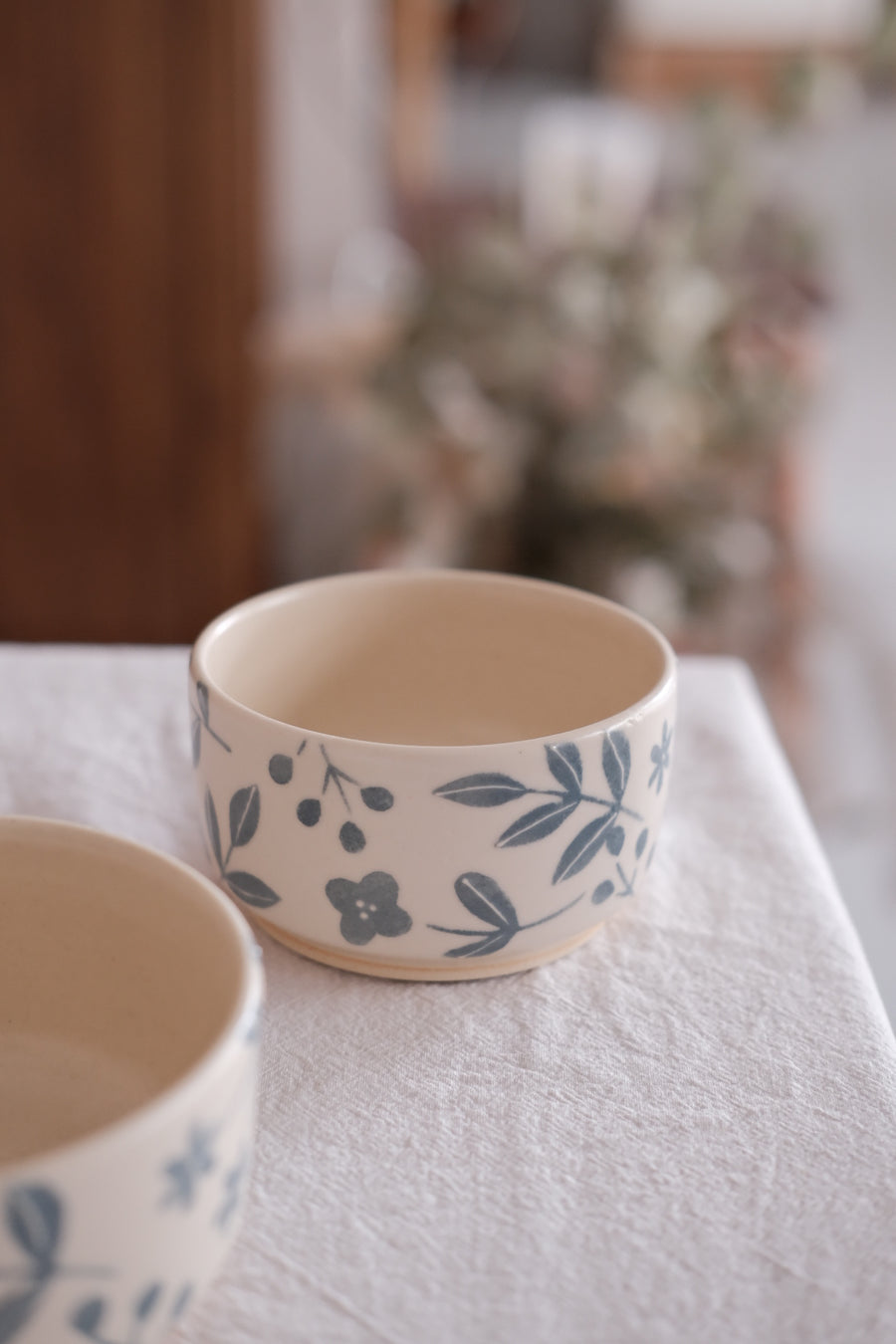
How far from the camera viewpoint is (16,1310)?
25cm

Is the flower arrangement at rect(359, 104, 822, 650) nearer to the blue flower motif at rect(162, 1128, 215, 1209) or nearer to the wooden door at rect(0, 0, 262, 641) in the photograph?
the wooden door at rect(0, 0, 262, 641)

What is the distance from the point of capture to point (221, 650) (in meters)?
0.46

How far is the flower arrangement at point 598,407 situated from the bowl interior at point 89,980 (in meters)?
1.03

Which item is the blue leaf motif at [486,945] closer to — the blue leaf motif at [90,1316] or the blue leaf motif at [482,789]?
the blue leaf motif at [482,789]

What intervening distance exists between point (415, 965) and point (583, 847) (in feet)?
0.22

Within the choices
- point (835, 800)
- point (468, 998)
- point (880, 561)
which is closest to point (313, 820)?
point (468, 998)

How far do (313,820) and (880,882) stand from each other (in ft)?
3.09

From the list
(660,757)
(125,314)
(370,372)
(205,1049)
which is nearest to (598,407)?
(370,372)

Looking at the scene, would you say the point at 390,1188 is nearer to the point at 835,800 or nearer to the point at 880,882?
the point at 880,882

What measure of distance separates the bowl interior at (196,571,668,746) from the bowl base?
10 cm

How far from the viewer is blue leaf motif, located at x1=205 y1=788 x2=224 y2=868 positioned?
411mm

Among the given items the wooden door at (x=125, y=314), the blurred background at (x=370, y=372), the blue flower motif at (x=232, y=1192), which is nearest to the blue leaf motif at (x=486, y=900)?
the blue flower motif at (x=232, y=1192)

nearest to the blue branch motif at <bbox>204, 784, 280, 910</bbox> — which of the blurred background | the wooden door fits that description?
the blurred background

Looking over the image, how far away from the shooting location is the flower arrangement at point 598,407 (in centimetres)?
138
